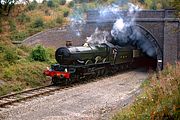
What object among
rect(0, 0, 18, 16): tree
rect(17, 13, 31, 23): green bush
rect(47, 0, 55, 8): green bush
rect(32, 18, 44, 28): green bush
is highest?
rect(47, 0, 55, 8): green bush

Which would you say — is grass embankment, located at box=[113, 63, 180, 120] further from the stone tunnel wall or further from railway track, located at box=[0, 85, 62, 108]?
the stone tunnel wall

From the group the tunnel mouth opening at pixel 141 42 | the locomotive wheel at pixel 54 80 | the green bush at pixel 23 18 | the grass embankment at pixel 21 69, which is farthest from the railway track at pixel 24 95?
the green bush at pixel 23 18

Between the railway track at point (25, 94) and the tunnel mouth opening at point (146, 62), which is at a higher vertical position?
the railway track at point (25, 94)

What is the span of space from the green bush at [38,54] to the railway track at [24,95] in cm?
474

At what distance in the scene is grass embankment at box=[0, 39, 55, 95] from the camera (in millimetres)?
17859

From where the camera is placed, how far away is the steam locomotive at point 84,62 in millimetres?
19922

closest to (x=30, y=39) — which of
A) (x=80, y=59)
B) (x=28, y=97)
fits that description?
(x=80, y=59)

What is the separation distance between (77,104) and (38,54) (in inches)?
375

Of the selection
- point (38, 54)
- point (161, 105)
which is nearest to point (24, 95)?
point (38, 54)

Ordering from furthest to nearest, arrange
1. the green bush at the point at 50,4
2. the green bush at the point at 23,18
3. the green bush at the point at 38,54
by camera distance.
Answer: the green bush at the point at 50,4
the green bush at the point at 23,18
the green bush at the point at 38,54

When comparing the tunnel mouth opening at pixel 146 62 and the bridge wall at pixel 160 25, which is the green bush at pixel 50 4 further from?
the bridge wall at pixel 160 25

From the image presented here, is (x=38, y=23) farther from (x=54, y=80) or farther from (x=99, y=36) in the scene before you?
(x=54, y=80)

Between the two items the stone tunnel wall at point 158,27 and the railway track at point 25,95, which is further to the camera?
the stone tunnel wall at point 158,27

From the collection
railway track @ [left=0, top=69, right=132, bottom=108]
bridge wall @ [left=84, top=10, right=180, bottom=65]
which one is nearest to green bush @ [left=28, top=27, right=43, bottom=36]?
bridge wall @ [left=84, top=10, right=180, bottom=65]
